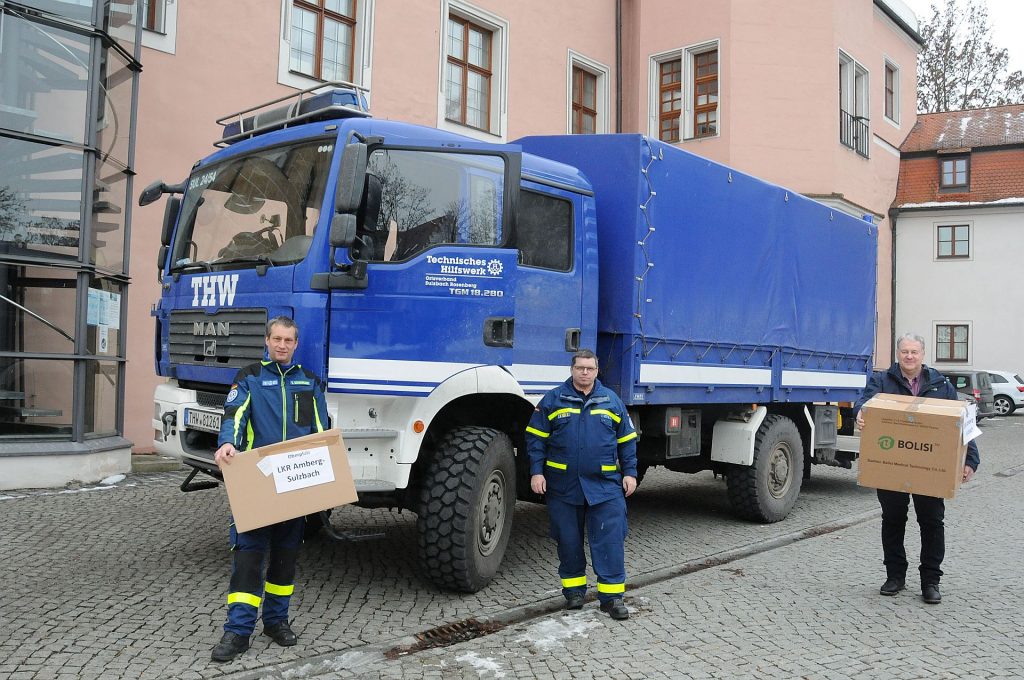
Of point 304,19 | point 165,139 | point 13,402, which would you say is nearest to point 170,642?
point 13,402

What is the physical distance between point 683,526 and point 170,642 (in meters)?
4.91

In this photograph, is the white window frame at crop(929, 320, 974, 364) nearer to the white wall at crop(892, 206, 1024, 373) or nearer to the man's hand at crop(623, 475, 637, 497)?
the white wall at crop(892, 206, 1024, 373)

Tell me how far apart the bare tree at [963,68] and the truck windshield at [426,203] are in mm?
34821

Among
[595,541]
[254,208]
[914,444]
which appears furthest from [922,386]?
[254,208]

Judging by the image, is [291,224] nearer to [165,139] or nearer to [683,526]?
[683,526]

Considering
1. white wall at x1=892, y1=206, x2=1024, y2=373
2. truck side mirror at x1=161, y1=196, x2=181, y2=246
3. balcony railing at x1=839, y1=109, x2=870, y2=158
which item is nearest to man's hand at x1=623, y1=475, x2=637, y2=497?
truck side mirror at x1=161, y1=196, x2=181, y2=246

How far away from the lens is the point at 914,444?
555cm

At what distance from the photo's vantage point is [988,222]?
99.4 feet

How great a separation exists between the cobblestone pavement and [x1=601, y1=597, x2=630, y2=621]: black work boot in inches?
3.6

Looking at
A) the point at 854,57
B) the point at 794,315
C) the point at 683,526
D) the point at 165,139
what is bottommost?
the point at 683,526

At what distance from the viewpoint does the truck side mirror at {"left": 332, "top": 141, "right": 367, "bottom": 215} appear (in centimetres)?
494

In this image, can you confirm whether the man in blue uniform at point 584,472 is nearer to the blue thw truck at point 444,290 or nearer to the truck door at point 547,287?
the blue thw truck at point 444,290

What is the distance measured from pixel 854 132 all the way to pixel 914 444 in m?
18.1

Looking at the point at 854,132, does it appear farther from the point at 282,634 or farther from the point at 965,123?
the point at 282,634
